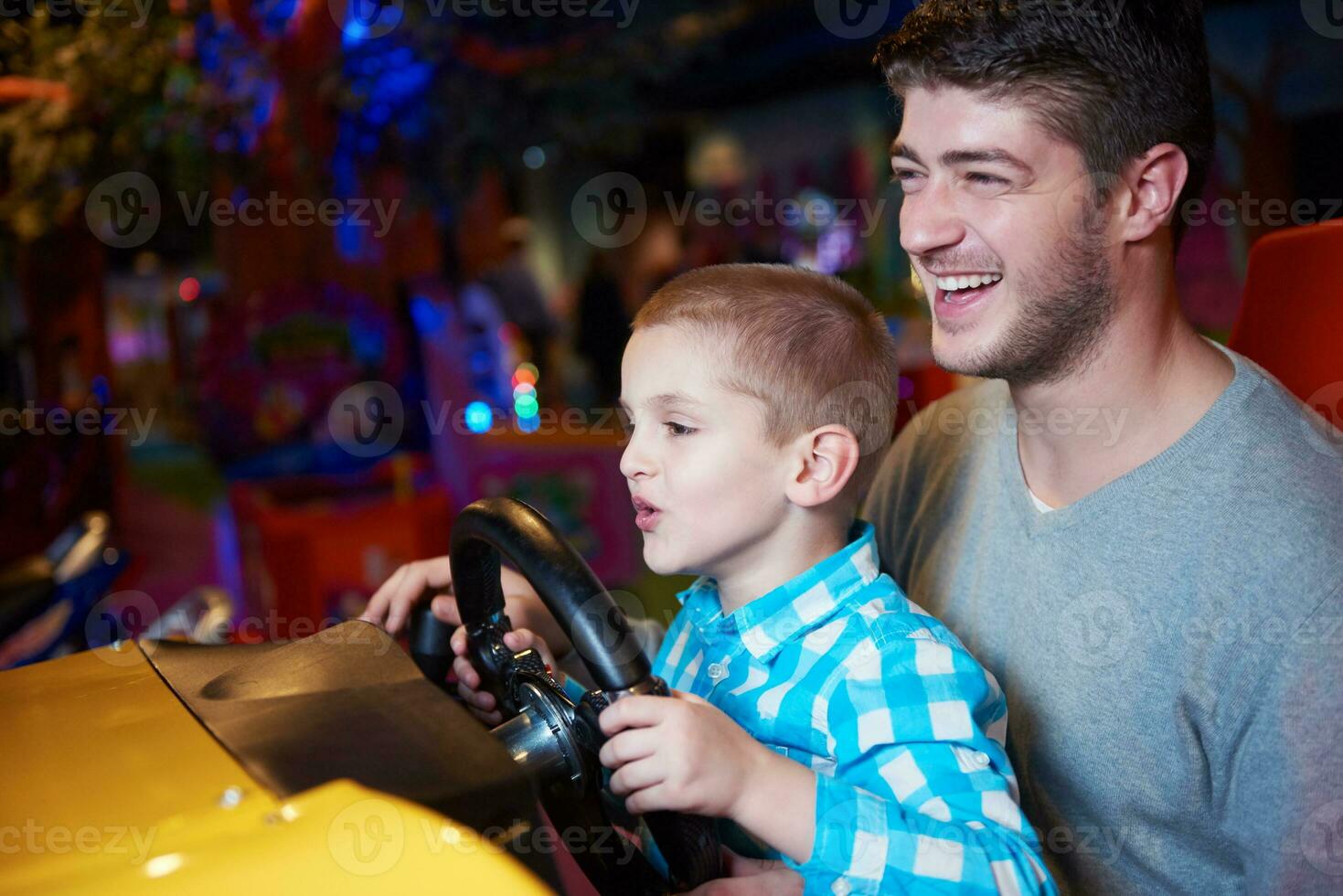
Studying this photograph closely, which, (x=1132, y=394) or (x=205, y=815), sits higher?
(x=1132, y=394)

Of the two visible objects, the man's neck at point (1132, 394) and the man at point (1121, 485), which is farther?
the man's neck at point (1132, 394)

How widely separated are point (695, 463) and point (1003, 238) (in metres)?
0.44

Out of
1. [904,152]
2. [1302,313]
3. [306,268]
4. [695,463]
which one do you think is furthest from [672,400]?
[306,268]

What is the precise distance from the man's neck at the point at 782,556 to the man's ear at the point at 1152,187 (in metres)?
0.48

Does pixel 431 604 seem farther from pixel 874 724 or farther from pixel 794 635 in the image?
pixel 874 724

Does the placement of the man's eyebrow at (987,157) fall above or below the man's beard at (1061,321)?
above

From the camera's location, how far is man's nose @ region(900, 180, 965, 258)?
3.95 feet

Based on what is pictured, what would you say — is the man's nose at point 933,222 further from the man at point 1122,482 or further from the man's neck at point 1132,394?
the man's neck at point 1132,394

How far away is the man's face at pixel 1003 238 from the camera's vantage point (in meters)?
1.16

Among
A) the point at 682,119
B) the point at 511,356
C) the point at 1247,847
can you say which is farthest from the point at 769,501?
the point at 682,119

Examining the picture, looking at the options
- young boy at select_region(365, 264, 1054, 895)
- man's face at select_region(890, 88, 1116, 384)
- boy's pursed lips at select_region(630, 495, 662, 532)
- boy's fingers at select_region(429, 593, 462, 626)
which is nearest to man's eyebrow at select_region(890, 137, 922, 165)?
man's face at select_region(890, 88, 1116, 384)

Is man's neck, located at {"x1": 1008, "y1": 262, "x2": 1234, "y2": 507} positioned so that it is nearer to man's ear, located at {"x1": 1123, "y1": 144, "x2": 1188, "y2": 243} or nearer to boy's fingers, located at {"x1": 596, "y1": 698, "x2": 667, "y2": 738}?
man's ear, located at {"x1": 1123, "y1": 144, "x2": 1188, "y2": 243}

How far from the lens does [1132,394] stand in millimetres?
1195

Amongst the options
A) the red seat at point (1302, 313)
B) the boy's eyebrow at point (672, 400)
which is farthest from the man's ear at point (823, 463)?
the red seat at point (1302, 313)
